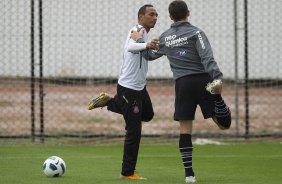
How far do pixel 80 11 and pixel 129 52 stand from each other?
5.39m

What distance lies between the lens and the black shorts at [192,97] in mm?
9422

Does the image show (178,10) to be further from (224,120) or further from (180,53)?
(224,120)

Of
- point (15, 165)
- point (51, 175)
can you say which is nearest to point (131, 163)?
point (51, 175)

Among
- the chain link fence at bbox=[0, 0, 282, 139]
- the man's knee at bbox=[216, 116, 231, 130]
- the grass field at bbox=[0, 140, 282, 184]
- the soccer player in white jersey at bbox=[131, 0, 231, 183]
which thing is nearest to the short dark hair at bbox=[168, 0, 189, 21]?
the soccer player in white jersey at bbox=[131, 0, 231, 183]

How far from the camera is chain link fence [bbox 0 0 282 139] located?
15.1m

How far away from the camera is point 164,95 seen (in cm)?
1827

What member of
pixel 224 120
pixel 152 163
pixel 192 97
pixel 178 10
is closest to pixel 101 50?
pixel 152 163

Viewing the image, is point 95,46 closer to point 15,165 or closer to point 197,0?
point 197,0

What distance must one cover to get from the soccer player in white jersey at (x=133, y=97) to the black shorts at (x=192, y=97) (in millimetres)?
728

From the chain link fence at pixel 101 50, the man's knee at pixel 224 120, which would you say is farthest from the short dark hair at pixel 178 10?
the chain link fence at pixel 101 50

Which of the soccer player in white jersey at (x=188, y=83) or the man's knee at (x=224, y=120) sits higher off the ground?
the soccer player in white jersey at (x=188, y=83)

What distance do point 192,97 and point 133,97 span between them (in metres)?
0.88

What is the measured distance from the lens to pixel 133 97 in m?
10.0

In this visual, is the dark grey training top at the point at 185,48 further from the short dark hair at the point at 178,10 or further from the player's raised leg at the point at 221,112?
the player's raised leg at the point at 221,112
